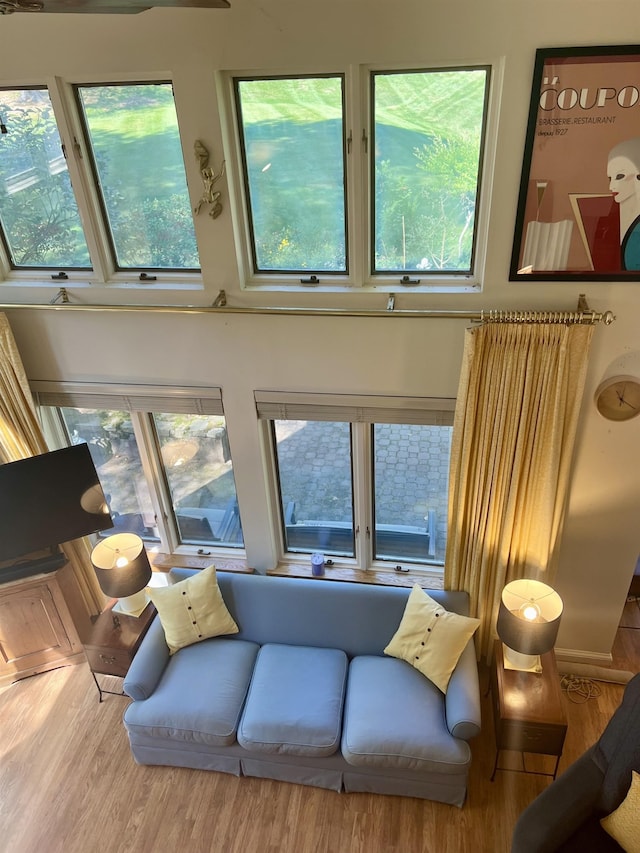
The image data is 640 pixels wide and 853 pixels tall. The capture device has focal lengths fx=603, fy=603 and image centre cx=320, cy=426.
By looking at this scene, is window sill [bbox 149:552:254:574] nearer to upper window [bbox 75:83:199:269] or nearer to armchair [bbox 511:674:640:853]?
upper window [bbox 75:83:199:269]

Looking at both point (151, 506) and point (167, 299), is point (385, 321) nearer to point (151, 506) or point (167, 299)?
point (167, 299)

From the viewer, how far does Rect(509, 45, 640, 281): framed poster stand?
2.51 metres

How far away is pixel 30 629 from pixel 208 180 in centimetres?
301

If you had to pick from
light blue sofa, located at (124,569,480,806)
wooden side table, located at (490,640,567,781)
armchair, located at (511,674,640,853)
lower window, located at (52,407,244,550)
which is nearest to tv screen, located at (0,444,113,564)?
lower window, located at (52,407,244,550)

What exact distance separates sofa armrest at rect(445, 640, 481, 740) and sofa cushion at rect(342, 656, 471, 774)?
7cm

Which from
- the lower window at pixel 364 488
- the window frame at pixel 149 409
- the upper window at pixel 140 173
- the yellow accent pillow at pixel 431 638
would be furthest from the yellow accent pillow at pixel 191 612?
the upper window at pixel 140 173

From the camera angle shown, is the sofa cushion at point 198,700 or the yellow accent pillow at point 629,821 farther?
the sofa cushion at point 198,700

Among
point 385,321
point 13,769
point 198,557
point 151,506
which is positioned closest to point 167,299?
point 385,321

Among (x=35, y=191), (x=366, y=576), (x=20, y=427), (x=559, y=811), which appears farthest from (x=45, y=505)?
(x=559, y=811)

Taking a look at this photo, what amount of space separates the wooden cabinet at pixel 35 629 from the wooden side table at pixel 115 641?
339 mm

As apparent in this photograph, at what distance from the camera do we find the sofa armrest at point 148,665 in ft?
11.0

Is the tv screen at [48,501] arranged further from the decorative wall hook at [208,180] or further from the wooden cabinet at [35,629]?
the decorative wall hook at [208,180]

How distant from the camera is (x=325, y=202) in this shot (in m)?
3.12

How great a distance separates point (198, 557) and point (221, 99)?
9.69ft
